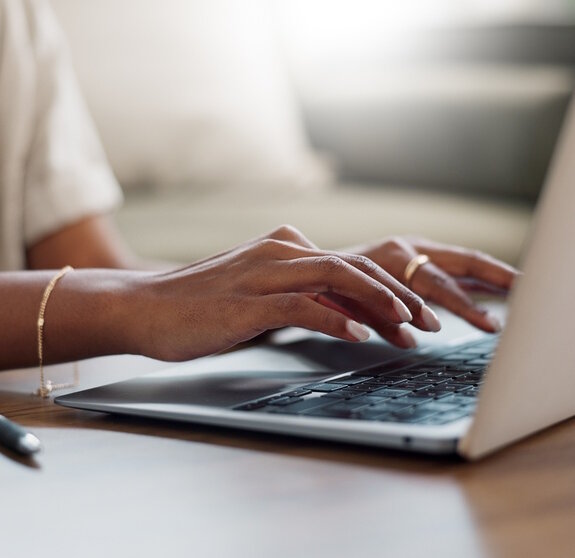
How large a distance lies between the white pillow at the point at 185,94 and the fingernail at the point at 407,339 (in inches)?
49.1

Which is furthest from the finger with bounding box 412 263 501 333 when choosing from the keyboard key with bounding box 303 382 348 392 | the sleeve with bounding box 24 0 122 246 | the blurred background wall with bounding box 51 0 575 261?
the blurred background wall with bounding box 51 0 575 261

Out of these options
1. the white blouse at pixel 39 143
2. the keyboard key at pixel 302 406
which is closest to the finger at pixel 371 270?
the keyboard key at pixel 302 406

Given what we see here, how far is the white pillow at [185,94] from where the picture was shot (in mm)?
1870

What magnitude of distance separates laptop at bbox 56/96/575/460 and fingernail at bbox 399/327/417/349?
0.07 metres

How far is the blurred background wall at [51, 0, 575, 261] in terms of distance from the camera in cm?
175

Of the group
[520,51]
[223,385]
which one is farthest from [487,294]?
[520,51]

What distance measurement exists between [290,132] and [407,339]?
142cm

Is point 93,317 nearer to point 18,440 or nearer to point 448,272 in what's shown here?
point 18,440

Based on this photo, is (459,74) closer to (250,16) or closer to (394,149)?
(394,149)

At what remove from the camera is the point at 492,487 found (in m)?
0.41

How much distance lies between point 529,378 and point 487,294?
1.41 feet

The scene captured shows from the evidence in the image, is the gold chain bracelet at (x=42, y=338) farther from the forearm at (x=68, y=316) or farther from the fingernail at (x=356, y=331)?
the fingernail at (x=356, y=331)

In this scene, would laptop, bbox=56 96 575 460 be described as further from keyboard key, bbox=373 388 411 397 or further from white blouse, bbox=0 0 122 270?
white blouse, bbox=0 0 122 270

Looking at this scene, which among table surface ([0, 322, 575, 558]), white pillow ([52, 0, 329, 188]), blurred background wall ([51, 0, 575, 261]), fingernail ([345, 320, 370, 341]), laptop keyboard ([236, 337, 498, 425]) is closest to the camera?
table surface ([0, 322, 575, 558])
